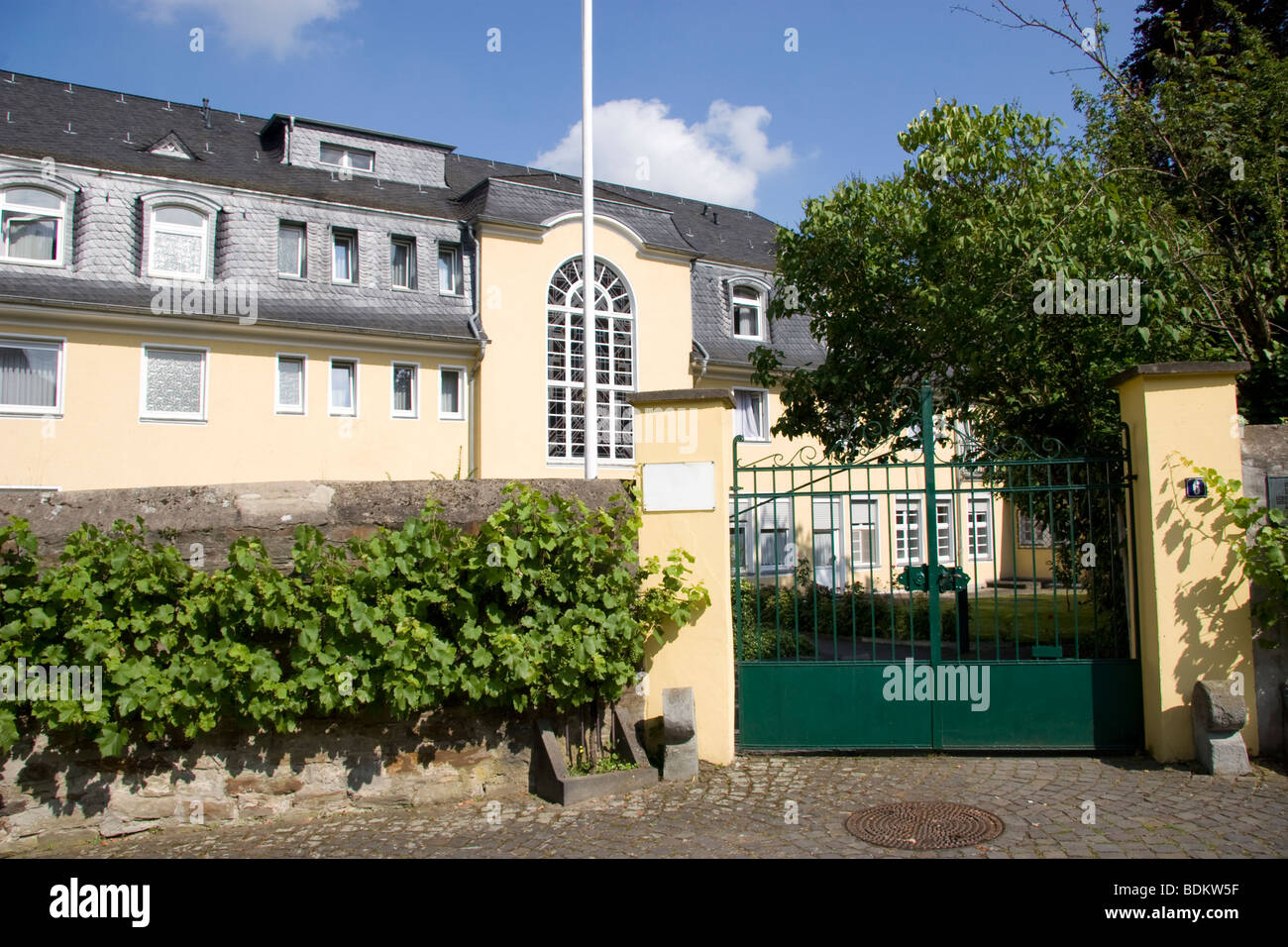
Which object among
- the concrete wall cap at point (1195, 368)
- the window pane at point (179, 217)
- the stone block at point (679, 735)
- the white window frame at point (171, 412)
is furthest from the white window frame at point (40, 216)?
the concrete wall cap at point (1195, 368)

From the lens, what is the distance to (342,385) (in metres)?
17.3

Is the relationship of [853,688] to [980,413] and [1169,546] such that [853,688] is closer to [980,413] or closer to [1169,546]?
[1169,546]

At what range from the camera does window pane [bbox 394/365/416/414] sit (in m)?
17.7

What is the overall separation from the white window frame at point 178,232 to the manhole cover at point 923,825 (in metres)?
15.7

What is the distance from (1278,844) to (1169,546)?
2.17 meters

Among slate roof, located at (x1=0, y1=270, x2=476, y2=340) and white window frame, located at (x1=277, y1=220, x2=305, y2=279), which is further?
white window frame, located at (x1=277, y1=220, x2=305, y2=279)

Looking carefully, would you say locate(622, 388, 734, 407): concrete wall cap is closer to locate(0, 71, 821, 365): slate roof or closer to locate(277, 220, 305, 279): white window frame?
locate(0, 71, 821, 365): slate roof

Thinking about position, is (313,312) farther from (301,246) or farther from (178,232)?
(178,232)

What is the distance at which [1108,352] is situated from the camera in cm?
840

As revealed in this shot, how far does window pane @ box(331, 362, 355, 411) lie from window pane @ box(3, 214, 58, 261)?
4.92 m

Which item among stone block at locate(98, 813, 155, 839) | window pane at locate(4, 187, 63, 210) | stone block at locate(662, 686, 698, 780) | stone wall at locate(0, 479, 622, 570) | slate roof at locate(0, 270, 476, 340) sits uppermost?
window pane at locate(4, 187, 63, 210)

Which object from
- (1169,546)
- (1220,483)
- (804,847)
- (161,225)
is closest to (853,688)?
(804,847)

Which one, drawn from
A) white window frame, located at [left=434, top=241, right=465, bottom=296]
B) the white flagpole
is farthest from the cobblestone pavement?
white window frame, located at [left=434, top=241, right=465, bottom=296]
